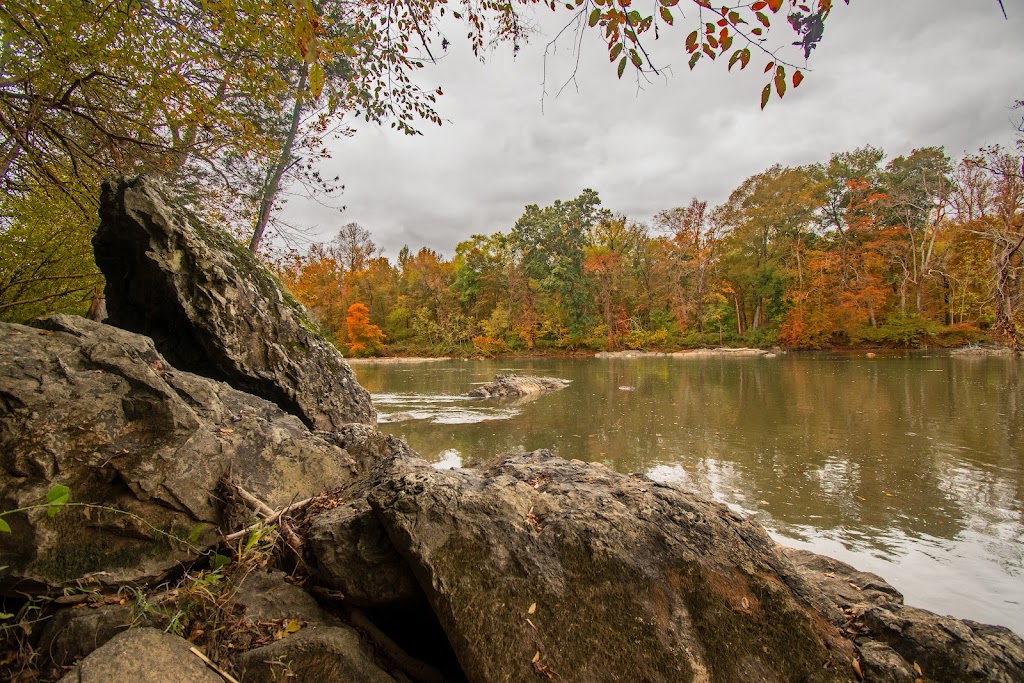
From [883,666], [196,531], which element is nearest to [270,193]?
[196,531]

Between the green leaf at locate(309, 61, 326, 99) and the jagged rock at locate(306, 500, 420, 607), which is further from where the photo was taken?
the jagged rock at locate(306, 500, 420, 607)

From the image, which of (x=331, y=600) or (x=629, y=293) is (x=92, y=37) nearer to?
→ (x=331, y=600)

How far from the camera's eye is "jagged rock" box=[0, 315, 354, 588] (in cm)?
189

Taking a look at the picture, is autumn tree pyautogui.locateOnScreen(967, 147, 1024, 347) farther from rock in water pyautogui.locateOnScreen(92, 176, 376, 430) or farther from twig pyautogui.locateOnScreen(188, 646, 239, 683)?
rock in water pyautogui.locateOnScreen(92, 176, 376, 430)

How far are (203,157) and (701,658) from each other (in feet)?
22.5

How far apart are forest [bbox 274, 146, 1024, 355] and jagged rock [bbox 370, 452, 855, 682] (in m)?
32.9

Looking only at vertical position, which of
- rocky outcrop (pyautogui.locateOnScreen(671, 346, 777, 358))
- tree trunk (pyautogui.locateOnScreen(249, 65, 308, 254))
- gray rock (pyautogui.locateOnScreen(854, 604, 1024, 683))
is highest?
tree trunk (pyautogui.locateOnScreen(249, 65, 308, 254))

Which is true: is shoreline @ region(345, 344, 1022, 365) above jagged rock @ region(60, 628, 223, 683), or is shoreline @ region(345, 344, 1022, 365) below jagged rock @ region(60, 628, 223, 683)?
below

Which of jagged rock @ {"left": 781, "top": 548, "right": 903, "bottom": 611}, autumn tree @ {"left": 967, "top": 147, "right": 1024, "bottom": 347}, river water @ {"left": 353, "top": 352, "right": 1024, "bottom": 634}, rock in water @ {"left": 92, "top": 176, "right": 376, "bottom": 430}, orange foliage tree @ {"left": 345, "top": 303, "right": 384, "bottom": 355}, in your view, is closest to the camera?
jagged rock @ {"left": 781, "top": 548, "right": 903, "bottom": 611}

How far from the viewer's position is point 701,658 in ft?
6.34

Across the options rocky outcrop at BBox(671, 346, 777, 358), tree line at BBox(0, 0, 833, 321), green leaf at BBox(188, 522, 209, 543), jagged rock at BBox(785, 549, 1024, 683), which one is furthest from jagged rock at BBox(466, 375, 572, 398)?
rocky outcrop at BBox(671, 346, 777, 358)

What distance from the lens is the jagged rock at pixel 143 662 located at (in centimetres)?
142

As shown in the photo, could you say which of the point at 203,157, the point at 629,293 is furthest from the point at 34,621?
the point at 629,293

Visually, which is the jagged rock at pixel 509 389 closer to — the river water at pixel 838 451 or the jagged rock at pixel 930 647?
the river water at pixel 838 451
